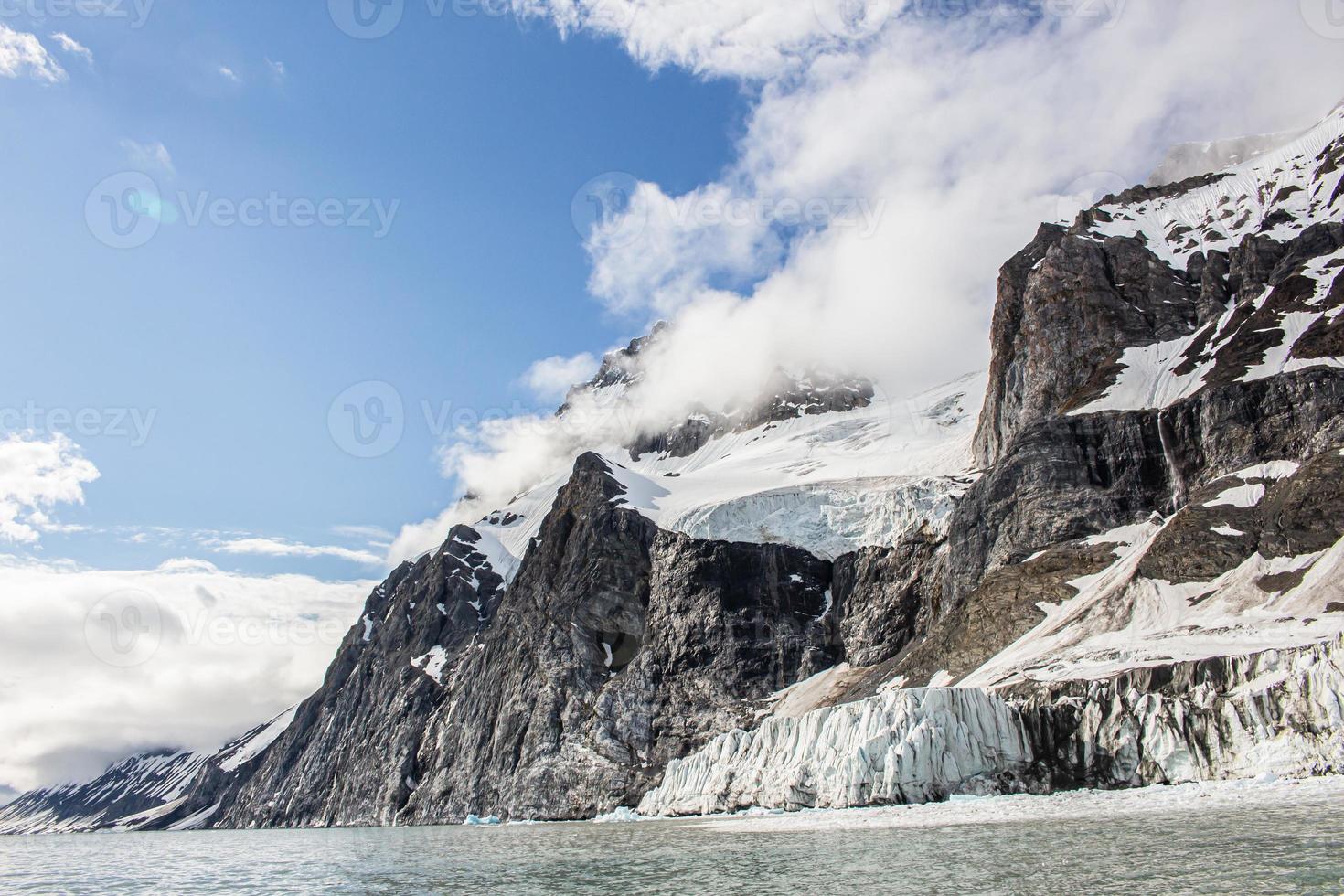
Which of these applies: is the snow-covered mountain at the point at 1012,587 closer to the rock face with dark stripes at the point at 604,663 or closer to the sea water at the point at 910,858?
the rock face with dark stripes at the point at 604,663

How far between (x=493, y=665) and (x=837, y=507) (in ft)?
203

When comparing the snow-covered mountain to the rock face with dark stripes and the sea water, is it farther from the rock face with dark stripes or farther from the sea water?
the sea water

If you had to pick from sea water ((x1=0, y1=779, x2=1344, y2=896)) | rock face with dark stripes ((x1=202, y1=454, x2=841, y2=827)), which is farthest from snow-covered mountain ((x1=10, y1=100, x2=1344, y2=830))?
sea water ((x1=0, y1=779, x2=1344, y2=896))

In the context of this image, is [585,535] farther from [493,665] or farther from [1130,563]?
[1130,563]

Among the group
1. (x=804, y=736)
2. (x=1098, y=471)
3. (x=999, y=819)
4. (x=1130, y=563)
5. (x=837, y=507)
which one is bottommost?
(x=999, y=819)

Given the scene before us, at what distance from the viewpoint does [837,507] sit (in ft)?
475

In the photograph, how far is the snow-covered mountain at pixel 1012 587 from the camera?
59.2m

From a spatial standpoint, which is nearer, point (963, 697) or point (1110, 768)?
point (1110, 768)

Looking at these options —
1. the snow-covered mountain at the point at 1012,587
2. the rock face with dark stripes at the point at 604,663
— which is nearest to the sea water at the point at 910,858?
the snow-covered mountain at the point at 1012,587

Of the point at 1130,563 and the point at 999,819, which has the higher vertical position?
the point at 1130,563

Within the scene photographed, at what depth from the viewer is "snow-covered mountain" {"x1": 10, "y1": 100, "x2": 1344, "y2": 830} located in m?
59.2

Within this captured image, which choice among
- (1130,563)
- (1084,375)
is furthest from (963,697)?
(1084,375)

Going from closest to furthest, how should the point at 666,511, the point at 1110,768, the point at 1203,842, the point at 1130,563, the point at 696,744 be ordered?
the point at 1203,842, the point at 1110,768, the point at 1130,563, the point at 696,744, the point at 666,511

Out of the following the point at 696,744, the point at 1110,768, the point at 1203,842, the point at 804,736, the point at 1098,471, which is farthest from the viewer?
the point at 696,744
